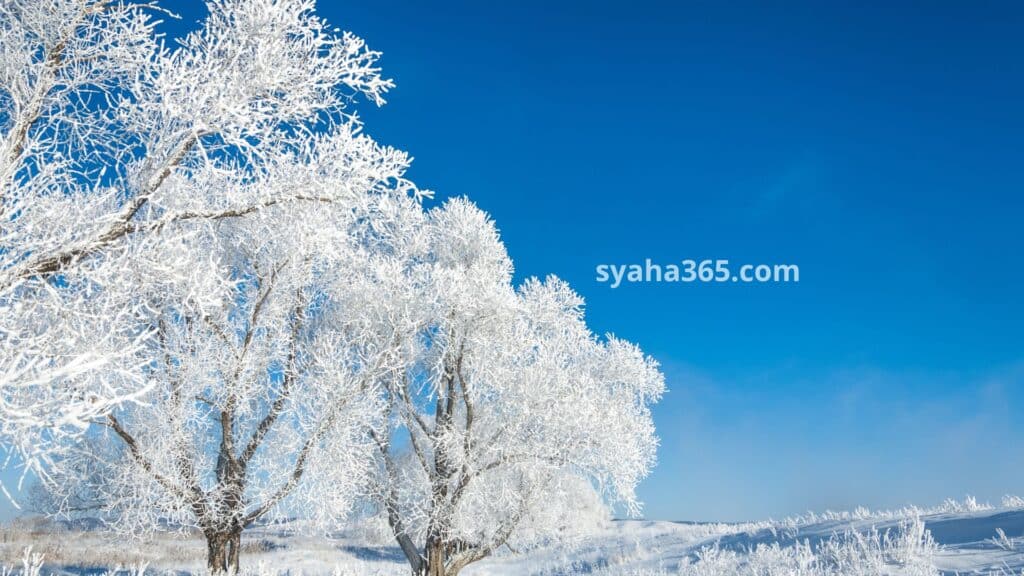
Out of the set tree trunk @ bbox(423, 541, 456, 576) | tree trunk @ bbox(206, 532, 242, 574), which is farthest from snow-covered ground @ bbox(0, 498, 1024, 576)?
tree trunk @ bbox(423, 541, 456, 576)

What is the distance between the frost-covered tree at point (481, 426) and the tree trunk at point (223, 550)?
3.21 meters

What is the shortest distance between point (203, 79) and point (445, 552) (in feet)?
39.1

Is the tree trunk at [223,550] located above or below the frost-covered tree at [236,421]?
below

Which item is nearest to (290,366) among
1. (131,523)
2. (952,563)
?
(131,523)

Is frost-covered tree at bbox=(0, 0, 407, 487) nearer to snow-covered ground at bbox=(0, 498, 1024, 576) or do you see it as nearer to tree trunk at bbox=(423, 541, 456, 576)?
snow-covered ground at bbox=(0, 498, 1024, 576)

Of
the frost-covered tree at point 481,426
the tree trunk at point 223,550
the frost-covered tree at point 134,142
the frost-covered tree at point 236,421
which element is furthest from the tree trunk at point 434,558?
the frost-covered tree at point 134,142

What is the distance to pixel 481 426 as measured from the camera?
15.0 metres

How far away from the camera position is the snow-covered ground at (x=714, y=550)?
1208 cm

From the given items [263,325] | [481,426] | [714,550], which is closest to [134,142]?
[263,325]

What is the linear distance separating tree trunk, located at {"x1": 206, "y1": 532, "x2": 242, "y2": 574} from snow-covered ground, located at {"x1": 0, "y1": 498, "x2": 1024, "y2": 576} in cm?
39

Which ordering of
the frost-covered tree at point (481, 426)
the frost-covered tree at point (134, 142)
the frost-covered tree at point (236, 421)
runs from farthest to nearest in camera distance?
the frost-covered tree at point (481, 426) < the frost-covered tree at point (236, 421) < the frost-covered tree at point (134, 142)

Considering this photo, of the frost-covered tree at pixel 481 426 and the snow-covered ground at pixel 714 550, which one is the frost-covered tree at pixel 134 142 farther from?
the frost-covered tree at pixel 481 426

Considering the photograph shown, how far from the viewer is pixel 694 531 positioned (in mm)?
26016

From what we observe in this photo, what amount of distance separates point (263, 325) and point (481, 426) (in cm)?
510
